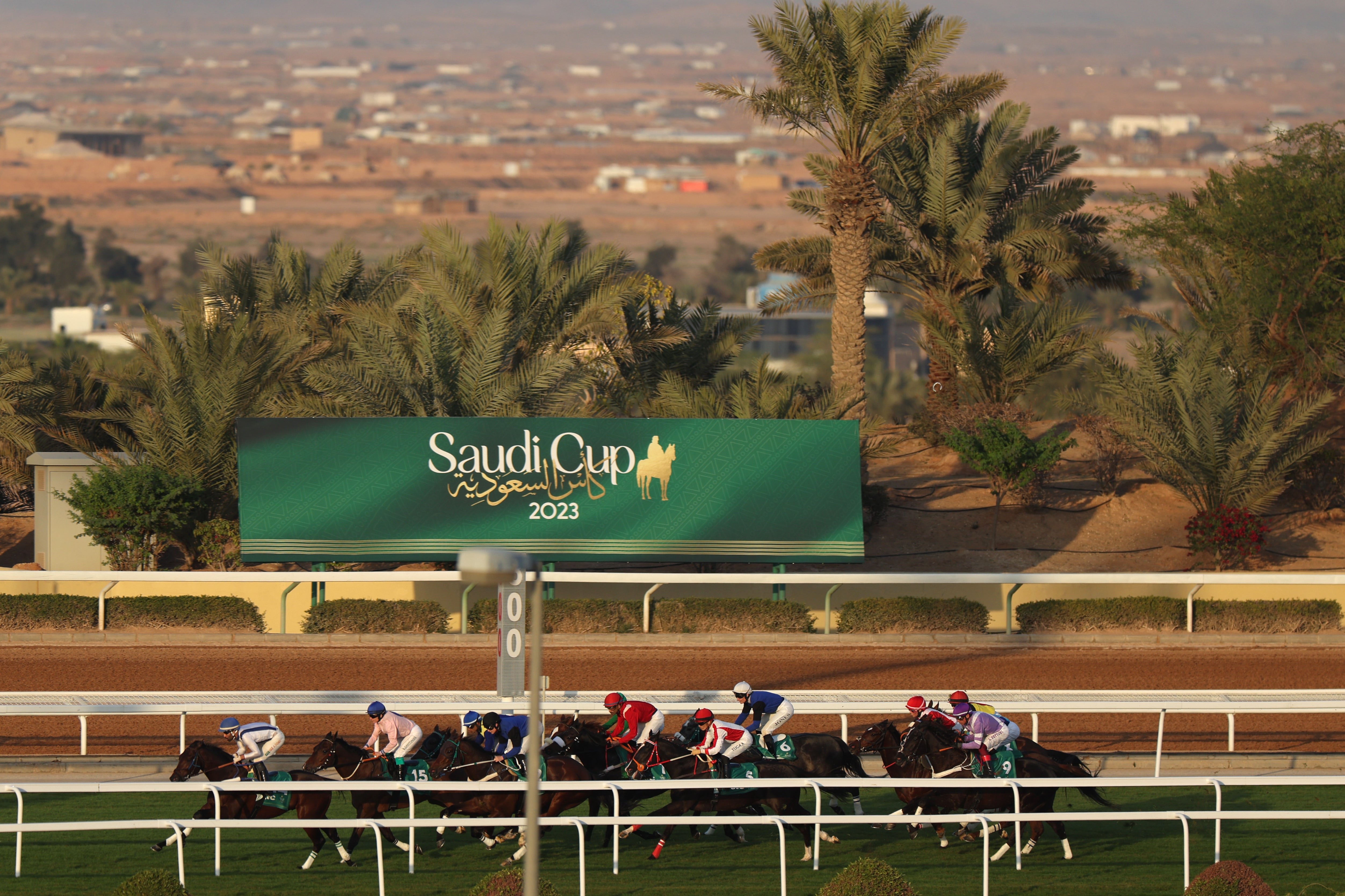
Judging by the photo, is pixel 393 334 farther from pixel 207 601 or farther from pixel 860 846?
pixel 860 846

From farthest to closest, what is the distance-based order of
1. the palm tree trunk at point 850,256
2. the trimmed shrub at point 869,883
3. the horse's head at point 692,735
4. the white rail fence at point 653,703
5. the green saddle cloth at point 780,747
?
the palm tree trunk at point 850,256, the white rail fence at point 653,703, the green saddle cloth at point 780,747, the horse's head at point 692,735, the trimmed shrub at point 869,883

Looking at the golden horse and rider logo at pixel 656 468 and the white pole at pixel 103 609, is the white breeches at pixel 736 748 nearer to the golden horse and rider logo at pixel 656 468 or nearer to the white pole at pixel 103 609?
the golden horse and rider logo at pixel 656 468

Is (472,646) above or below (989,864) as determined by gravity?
above

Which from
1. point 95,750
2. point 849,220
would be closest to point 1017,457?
point 849,220

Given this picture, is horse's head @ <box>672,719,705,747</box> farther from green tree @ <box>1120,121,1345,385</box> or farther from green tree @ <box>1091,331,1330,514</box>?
green tree @ <box>1120,121,1345,385</box>

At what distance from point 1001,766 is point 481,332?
43.7ft

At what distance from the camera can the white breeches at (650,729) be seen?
46.2ft

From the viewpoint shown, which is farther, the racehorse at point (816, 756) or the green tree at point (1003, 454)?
the green tree at point (1003, 454)

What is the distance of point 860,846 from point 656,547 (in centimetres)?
899

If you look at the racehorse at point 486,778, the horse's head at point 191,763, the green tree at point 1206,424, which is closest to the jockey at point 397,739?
the racehorse at point 486,778

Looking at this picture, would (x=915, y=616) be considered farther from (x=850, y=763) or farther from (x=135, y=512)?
(x=135, y=512)

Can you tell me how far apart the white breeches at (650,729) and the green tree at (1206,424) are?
13.5m

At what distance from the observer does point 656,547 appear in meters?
22.7

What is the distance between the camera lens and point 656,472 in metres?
22.9
